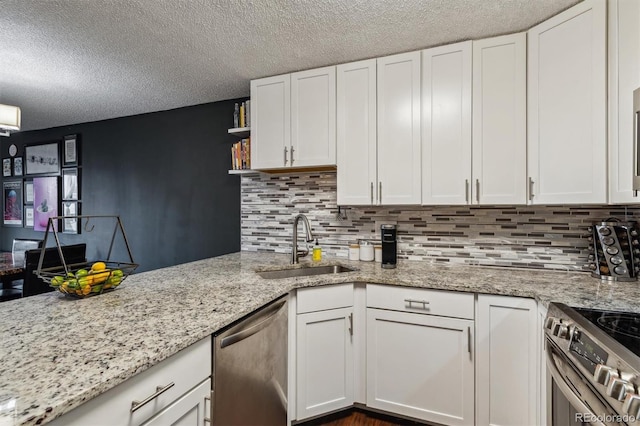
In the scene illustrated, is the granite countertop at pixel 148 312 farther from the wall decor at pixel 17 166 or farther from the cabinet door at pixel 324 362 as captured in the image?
the wall decor at pixel 17 166

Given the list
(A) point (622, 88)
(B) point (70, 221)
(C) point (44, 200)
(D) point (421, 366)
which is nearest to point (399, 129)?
(A) point (622, 88)

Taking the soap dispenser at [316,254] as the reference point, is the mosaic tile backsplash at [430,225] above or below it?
above

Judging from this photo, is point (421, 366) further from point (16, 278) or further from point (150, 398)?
point (16, 278)

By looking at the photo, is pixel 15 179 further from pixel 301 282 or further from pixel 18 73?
pixel 301 282

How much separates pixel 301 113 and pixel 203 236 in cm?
157

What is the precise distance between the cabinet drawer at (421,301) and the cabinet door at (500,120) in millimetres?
623

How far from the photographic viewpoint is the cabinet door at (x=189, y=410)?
903 millimetres

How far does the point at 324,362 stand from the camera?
1.85 m

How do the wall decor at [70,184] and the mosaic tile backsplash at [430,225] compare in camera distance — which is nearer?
the mosaic tile backsplash at [430,225]

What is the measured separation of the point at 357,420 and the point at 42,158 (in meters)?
4.74

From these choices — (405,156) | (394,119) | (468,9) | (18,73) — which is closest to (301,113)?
(394,119)

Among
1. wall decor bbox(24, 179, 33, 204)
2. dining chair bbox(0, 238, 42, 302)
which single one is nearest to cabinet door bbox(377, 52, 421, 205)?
dining chair bbox(0, 238, 42, 302)

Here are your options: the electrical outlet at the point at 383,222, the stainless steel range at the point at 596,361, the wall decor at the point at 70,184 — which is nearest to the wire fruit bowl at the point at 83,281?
the electrical outlet at the point at 383,222

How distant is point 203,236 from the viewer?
309 cm
